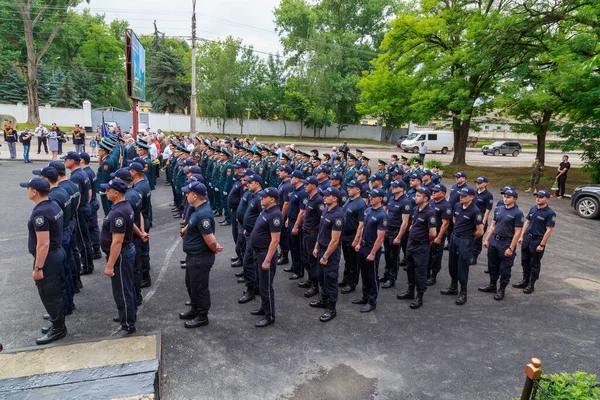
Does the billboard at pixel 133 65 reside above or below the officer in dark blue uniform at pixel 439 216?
above

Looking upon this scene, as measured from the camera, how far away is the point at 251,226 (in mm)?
6012

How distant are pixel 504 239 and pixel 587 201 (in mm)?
8878

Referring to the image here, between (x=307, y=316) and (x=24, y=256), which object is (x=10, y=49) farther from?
(x=307, y=316)

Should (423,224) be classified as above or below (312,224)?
above

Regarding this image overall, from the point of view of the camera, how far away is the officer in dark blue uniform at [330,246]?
17.6ft

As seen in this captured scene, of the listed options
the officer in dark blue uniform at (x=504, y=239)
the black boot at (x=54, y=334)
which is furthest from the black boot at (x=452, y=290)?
the black boot at (x=54, y=334)

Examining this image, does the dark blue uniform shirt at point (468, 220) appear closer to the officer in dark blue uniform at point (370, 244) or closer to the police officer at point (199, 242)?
the officer in dark blue uniform at point (370, 244)

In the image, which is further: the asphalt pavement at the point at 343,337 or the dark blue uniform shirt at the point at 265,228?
the dark blue uniform shirt at the point at 265,228

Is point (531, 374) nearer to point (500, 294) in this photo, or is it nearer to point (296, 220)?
point (500, 294)

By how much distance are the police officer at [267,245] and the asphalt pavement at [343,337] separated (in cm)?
33

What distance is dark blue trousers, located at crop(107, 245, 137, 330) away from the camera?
182 inches

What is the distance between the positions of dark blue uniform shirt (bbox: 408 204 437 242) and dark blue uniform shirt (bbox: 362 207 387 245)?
0.69 meters

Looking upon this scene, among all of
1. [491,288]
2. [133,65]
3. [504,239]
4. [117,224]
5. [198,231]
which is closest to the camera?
[117,224]

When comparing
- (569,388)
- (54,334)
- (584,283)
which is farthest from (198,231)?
(584,283)
